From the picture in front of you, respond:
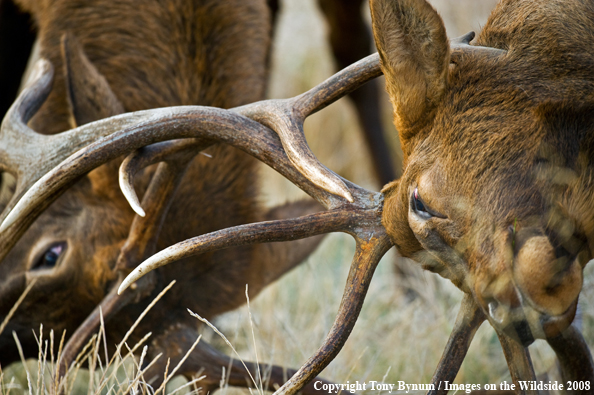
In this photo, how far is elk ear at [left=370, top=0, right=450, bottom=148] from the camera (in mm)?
1109

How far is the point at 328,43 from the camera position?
11.7 feet

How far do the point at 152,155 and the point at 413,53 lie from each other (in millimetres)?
733

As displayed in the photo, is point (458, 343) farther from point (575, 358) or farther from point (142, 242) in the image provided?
point (142, 242)

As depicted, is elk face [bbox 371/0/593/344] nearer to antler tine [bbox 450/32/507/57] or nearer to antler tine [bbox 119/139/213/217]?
antler tine [bbox 450/32/507/57]

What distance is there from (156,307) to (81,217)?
17.3 inches

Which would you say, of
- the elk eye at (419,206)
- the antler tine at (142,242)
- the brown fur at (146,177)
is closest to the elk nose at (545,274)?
the elk eye at (419,206)

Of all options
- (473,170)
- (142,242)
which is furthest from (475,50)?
(142,242)

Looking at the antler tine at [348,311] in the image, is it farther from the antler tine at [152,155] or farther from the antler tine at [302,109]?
the antler tine at [152,155]

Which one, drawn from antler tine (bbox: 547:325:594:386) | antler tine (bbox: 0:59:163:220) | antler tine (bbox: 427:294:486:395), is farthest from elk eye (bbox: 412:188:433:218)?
antler tine (bbox: 0:59:163:220)

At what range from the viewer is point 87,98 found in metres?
1.92

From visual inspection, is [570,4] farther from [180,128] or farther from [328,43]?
[328,43]

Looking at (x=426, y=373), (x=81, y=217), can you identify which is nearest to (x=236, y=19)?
(x=81, y=217)

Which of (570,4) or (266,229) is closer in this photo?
(570,4)

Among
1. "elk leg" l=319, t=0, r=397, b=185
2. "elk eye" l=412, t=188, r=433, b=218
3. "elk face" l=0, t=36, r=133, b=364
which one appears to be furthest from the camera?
"elk leg" l=319, t=0, r=397, b=185
